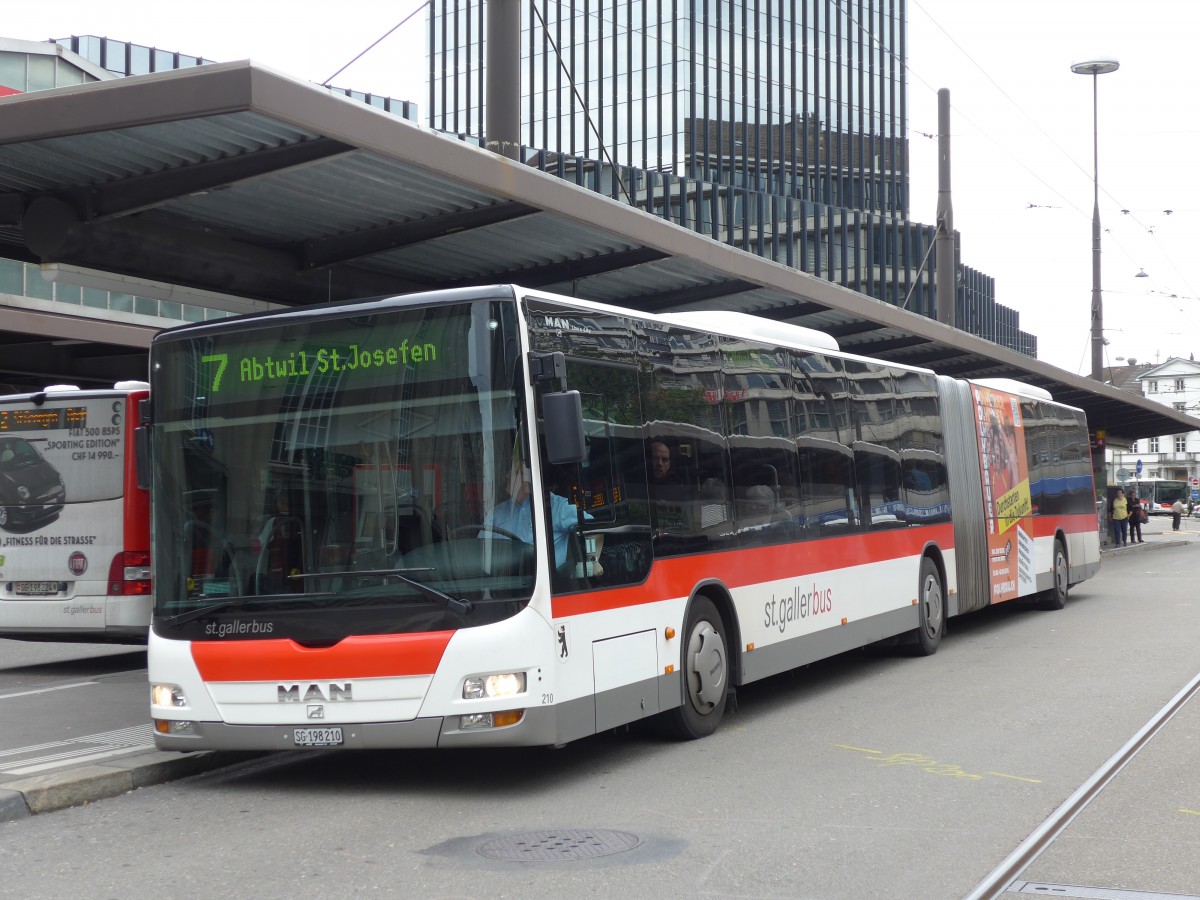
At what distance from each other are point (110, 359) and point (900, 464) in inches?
605

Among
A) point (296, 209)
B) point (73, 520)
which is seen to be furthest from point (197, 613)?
point (73, 520)

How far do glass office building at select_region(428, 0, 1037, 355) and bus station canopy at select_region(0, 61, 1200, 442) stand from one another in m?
50.3

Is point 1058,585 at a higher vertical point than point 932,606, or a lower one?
lower

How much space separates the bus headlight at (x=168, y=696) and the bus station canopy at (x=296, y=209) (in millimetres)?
3274

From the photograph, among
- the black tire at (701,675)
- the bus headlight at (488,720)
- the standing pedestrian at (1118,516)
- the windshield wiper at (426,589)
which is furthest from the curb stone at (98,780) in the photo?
the standing pedestrian at (1118,516)

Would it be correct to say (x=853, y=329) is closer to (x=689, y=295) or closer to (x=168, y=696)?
(x=689, y=295)

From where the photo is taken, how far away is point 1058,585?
20172 millimetres

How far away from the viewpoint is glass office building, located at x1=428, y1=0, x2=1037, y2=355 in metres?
69.0

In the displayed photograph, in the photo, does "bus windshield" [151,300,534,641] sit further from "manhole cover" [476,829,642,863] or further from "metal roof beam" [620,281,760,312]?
"metal roof beam" [620,281,760,312]

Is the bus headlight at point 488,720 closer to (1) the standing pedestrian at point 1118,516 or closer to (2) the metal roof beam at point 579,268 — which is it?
(2) the metal roof beam at point 579,268

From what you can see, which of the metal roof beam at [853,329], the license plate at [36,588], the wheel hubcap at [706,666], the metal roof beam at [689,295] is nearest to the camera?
the wheel hubcap at [706,666]

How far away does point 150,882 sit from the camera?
5.96 meters

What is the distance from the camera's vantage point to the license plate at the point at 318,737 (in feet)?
25.1

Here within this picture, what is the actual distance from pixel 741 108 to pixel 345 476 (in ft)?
217
